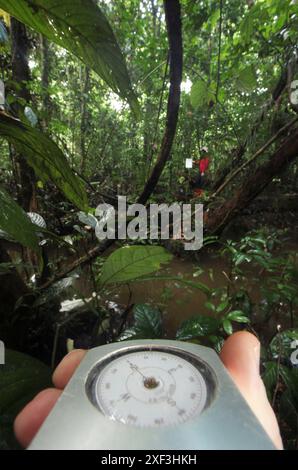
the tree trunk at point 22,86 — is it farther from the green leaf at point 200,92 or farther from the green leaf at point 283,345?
the green leaf at point 283,345

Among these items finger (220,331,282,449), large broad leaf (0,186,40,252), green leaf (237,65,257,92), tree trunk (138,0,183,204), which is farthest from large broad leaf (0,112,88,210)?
green leaf (237,65,257,92)

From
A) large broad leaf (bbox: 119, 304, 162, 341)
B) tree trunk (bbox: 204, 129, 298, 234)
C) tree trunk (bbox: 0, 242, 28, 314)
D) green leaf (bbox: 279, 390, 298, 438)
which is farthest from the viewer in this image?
tree trunk (bbox: 204, 129, 298, 234)

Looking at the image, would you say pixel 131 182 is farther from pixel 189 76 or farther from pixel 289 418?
pixel 289 418

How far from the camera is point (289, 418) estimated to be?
851 millimetres

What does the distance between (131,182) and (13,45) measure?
10.1ft

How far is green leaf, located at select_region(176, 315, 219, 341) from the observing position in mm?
903

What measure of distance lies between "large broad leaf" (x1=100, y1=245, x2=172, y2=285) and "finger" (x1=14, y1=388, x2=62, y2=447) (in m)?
Result: 0.45

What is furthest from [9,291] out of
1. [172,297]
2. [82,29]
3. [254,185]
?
[254,185]

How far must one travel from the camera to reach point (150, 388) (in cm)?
46

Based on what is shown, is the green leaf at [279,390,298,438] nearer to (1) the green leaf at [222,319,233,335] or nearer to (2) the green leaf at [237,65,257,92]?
(1) the green leaf at [222,319,233,335]

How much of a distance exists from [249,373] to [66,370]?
1.03 feet

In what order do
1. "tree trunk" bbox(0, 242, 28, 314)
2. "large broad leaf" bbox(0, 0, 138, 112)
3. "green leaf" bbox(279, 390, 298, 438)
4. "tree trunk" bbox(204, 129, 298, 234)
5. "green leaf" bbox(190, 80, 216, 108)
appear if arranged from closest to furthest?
"large broad leaf" bbox(0, 0, 138, 112) → "green leaf" bbox(279, 390, 298, 438) → "tree trunk" bbox(0, 242, 28, 314) → "green leaf" bbox(190, 80, 216, 108) → "tree trunk" bbox(204, 129, 298, 234)

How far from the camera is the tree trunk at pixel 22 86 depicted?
1.62 meters
